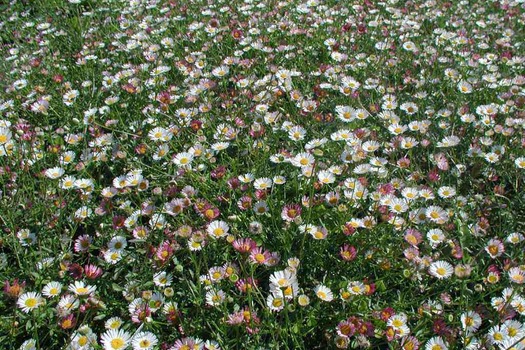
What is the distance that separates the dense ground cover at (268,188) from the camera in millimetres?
1808

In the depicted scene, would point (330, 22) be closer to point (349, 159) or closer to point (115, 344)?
point (349, 159)

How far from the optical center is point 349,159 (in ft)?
7.44

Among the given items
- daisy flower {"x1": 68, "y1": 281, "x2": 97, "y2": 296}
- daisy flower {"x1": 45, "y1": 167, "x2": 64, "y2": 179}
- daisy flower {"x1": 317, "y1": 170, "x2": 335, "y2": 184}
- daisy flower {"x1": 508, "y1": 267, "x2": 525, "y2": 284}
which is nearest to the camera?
daisy flower {"x1": 508, "y1": 267, "x2": 525, "y2": 284}

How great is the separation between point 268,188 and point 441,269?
874mm

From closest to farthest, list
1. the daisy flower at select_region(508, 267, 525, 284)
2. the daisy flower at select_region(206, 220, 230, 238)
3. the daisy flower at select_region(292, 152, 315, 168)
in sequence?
the daisy flower at select_region(508, 267, 525, 284) < the daisy flower at select_region(206, 220, 230, 238) < the daisy flower at select_region(292, 152, 315, 168)

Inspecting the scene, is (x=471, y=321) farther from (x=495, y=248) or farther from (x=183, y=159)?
(x=183, y=159)

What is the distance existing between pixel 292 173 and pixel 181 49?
1.83 metres

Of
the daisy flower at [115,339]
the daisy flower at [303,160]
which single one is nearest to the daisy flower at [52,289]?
the daisy flower at [115,339]

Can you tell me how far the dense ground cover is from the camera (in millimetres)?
1808

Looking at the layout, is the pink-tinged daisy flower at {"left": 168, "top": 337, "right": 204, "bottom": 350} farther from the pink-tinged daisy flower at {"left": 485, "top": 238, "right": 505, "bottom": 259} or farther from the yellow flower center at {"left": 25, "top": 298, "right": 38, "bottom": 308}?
the pink-tinged daisy flower at {"left": 485, "top": 238, "right": 505, "bottom": 259}

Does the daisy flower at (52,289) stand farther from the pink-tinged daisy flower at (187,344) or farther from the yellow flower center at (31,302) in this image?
the pink-tinged daisy flower at (187,344)

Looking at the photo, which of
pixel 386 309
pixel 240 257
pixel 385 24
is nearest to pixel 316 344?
pixel 386 309

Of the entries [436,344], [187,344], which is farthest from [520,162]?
[187,344]

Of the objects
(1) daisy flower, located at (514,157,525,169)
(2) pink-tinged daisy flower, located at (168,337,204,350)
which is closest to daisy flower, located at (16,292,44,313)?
(2) pink-tinged daisy flower, located at (168,337,204,350)
